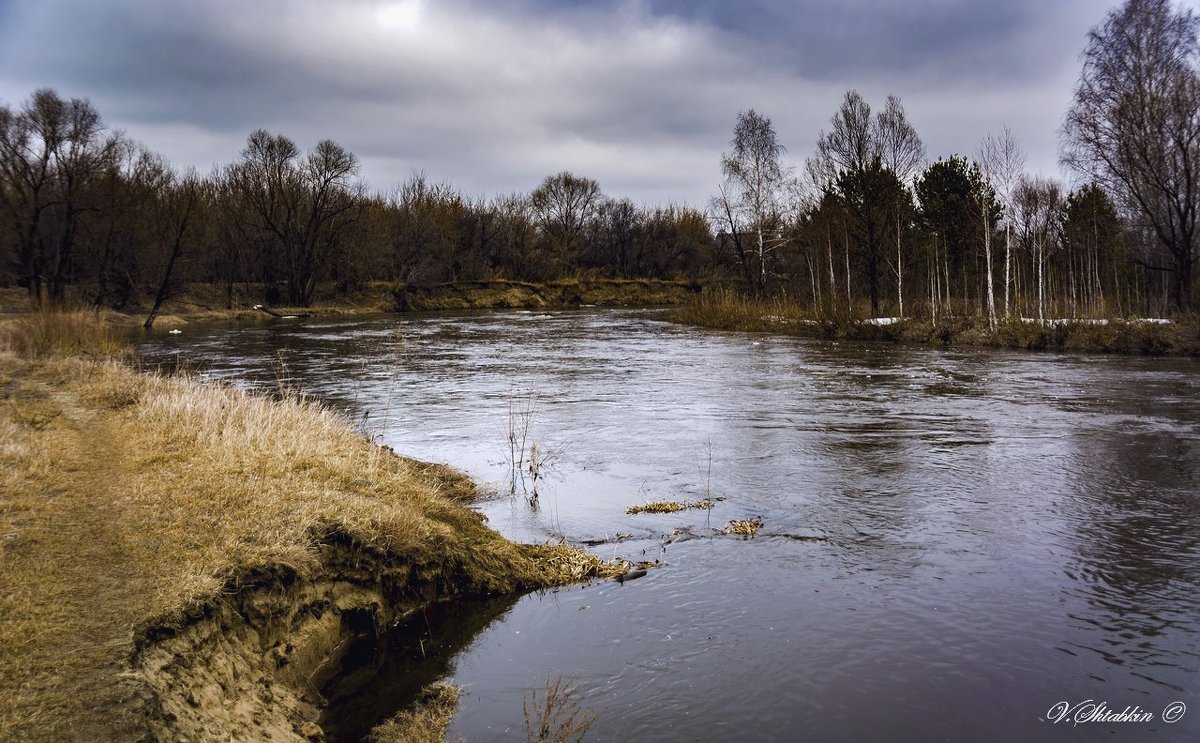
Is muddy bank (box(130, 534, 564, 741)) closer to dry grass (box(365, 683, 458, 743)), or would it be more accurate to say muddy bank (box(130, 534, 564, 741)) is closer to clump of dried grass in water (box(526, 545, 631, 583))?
dry grass (box(365, 683, 458, 743))

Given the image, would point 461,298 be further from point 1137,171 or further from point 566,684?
point 566,684

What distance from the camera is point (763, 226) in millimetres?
44250

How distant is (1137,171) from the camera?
25719 mm

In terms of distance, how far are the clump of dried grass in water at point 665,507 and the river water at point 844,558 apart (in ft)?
0.60

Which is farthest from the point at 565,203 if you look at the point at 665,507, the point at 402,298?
the point at 665,507

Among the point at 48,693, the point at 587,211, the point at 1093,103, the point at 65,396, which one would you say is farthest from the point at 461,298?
the point at 48,693

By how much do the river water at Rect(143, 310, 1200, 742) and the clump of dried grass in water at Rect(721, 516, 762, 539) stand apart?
109 millimetres

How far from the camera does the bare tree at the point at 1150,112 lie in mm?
24484

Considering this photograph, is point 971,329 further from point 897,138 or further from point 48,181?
point 48,181

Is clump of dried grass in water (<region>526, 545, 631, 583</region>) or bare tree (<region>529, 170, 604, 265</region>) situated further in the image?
bare tree (<region>529, 170, 604, 265</region>)

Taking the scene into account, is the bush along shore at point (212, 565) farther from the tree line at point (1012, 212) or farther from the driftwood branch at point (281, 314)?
the driftwood branch at point (281, 314)

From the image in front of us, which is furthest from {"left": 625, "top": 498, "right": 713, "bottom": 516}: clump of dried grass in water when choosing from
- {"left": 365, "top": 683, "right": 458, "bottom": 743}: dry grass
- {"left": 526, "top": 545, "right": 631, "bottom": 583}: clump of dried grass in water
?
{"left": 365, "top": 683, "right": 458, "bottom": 743}: dry grass

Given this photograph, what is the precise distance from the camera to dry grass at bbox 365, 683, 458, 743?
4.65m

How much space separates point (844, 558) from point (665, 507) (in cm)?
216
